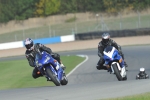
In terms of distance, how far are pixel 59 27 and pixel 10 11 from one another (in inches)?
362

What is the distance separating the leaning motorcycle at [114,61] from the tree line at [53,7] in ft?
146

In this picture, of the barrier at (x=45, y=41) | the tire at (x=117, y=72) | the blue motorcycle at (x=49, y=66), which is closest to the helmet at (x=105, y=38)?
the tire at (x=117, y=72)

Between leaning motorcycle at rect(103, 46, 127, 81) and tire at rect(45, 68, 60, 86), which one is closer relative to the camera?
tire at rect(45, 68, 60, 86)

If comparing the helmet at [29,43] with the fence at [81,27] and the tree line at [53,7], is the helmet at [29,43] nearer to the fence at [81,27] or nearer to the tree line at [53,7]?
the fence at [81,27]

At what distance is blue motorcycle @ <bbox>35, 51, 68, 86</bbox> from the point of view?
504 inches

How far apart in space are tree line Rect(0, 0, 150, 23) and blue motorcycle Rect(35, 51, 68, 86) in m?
45.5

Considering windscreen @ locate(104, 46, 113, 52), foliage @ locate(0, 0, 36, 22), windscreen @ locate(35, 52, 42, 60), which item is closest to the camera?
windscreen @ locate(35, 52, 42, 60)

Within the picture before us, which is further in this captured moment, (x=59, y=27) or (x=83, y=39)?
(x=59, y=27)

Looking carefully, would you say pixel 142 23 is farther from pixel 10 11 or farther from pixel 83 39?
pixel 10 11

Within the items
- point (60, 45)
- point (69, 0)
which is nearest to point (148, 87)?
point (60, 45)

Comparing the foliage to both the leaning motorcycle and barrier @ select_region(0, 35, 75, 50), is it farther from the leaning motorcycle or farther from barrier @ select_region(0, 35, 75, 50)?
the leaning motorcycle

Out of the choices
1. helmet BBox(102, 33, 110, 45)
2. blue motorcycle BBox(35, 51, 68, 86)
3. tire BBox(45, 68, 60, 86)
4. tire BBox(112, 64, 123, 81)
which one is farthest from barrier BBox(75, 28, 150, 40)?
tire BBox(45, 68, 60, 86)

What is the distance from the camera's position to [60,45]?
139ft

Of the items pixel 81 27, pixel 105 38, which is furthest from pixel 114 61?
pixel 81 27
